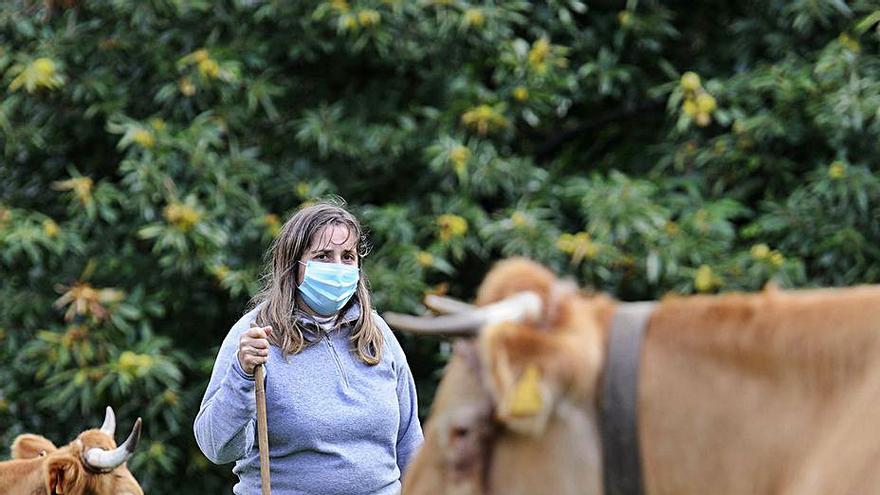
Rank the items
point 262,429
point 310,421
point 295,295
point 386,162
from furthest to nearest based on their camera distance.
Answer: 1. point 386,162
2. point 295,295
3. point 310,421
4. point 262,429

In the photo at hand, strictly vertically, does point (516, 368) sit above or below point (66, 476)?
above

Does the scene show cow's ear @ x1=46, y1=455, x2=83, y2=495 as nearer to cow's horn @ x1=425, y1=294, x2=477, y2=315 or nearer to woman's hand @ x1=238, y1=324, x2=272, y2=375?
woman's hand @ x1=238, y1=324, x2=272, y2=375

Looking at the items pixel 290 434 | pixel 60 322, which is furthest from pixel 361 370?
pixel 60 322

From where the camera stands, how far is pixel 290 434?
407cm

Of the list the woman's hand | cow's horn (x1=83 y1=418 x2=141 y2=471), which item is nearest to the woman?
the woman's hand

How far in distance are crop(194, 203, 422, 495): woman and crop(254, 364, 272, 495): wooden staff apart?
1.5 inches

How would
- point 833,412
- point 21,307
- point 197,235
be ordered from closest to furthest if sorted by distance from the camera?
point 833,412
point 197,235
point 21,307

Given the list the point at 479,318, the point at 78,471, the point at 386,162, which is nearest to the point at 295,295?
the point at 78,471

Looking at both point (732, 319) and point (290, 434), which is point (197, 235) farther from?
point (732, 319)

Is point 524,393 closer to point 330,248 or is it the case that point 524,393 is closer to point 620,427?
point 620,427

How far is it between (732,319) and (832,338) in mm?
189

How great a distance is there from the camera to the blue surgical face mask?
4.14 meters

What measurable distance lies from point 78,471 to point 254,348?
189cm

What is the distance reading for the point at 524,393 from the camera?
2.30 meters
